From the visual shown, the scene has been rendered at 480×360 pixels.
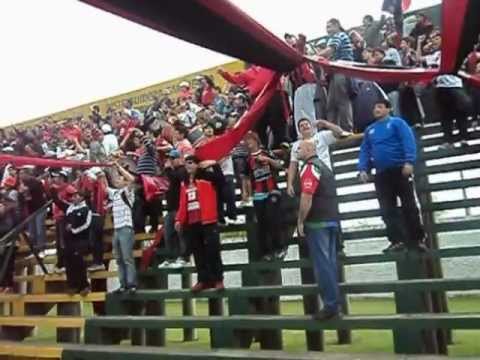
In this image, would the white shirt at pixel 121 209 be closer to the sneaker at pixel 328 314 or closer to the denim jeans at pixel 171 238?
the denim jeans at pixel 171 238

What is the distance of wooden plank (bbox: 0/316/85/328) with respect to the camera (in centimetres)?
678

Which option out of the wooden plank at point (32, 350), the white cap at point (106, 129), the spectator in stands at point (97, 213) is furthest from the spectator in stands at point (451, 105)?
the white cap at point (106, 129)

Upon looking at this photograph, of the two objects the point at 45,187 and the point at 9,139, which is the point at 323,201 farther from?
the point at 9,139

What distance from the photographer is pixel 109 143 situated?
10.3 meters

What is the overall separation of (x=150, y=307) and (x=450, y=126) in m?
4.10

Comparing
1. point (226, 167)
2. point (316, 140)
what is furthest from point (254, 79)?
point (316, 140)

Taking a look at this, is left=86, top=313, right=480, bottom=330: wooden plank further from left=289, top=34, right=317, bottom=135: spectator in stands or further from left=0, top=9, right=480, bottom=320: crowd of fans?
left=289, top=34, right=317, bottom=135: spectator in stands

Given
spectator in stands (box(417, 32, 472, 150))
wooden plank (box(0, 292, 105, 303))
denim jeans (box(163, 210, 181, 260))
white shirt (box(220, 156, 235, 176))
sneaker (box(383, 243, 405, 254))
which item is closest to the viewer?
sneaker (box(383, 243, 405, 254))

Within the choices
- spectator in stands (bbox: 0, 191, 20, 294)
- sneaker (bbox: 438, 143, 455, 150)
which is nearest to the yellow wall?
spectator in stands (bbox: 0, 191, 20, 294)

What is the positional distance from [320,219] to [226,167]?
257 cm

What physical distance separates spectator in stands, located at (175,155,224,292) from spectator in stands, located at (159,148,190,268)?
17.9 inches

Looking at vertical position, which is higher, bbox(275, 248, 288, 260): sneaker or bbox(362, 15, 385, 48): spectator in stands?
bbox(362, 15, 385, 48): spectator in stands

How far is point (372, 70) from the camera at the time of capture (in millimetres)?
5508

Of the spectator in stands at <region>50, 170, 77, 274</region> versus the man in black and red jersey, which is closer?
the man in black and red jersey
